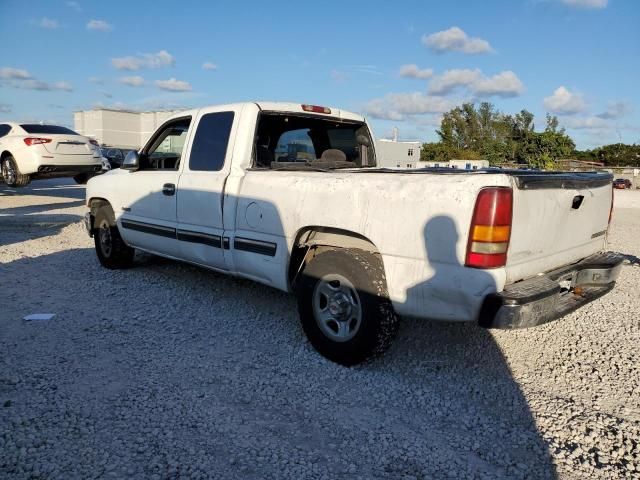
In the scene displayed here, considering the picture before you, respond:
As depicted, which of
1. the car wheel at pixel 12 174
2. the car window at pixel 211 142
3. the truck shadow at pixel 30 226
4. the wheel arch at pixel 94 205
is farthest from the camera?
the car wheel at pixel 12 174

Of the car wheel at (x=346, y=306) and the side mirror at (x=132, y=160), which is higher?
the side mirror at (x=132, y=160)

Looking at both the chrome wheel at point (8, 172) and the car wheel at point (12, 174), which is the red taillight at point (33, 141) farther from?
the chrome wheel at point (8, 172)

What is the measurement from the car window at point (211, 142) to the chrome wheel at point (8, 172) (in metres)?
8.76

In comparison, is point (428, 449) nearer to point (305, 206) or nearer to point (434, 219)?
point (434, 219)

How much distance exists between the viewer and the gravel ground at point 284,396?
2.54 m

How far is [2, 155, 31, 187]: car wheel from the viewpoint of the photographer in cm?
1135

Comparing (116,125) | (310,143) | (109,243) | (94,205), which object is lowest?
(109,243)

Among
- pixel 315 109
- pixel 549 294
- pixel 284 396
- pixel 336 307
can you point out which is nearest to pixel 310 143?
pixel 315 109


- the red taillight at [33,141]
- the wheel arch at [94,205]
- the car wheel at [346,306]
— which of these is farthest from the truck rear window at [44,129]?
the car wheel at [346,306]

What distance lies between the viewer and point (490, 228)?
283cm

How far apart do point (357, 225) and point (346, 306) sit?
621 mm

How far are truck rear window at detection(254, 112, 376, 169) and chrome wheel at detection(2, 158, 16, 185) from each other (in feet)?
30.3

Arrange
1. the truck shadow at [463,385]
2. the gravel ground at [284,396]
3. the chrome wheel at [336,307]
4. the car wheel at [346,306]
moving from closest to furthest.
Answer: the gravel ground at [284,396]
the truck shadow at [463,385]
the car wheel at [346,306]
the chrome wheel at [336,307]

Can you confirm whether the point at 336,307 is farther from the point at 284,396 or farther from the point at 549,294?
the point at 549,294
